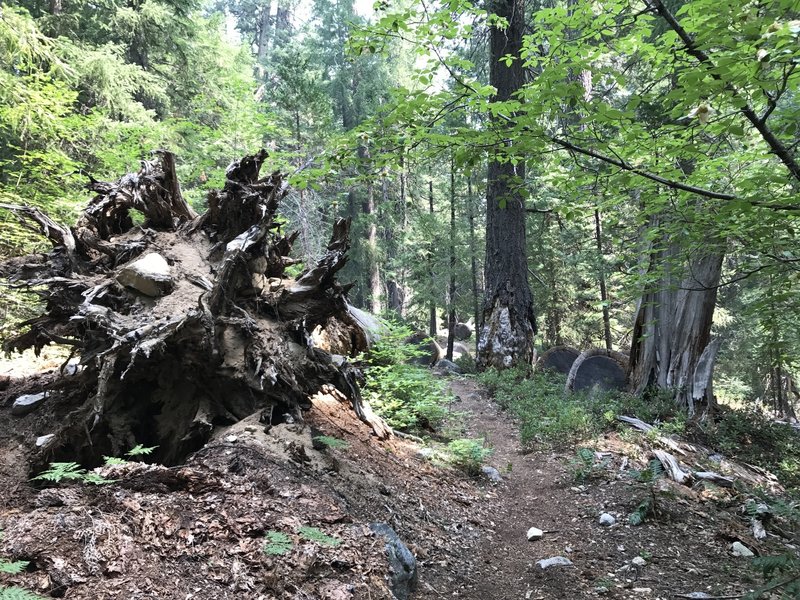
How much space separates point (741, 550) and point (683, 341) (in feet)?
14.9

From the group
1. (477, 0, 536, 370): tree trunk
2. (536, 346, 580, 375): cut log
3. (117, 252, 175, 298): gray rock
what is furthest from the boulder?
(117, 252, 175, 298): gray rock

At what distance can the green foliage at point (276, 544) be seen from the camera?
2684 millimetres

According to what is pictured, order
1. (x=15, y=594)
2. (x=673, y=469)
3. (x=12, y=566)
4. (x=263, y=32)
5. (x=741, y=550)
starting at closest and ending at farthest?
(x=15, y=594)
(x=12, y=566)
(x=741, y=550)
(x=673, y=469)
(x=263, y=32)

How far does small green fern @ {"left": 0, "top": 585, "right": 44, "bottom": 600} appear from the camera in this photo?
179 cm

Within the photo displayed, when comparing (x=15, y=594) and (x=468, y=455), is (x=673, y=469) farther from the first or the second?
(x=15, y=594)

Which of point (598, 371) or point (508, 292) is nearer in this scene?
point (598, 371)

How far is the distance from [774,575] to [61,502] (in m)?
4.83

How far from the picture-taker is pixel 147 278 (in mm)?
5148

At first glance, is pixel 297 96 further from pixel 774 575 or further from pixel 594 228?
pixel 774 575

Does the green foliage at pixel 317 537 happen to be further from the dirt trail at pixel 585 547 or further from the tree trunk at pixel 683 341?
the tree trunk at pixel 683 341

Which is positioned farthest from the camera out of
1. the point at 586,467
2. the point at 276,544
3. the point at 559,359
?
the point at 559,359

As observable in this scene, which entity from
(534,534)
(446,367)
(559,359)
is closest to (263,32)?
(446,367)

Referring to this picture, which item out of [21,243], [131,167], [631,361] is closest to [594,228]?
[631,361]

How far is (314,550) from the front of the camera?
9.57 ft
